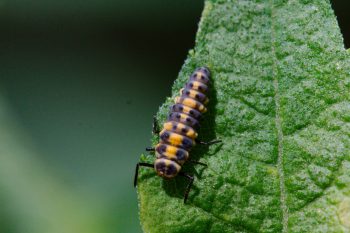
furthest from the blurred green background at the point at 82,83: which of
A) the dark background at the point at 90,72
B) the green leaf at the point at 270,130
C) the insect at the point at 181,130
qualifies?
the green leaf at the point at 270,130

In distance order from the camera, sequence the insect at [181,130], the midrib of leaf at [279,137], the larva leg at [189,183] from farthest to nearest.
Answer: the insect at [181,130] < the larva leg at [189,183] < the midrib of leaf at [279,137]

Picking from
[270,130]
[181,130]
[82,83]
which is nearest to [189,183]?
[181,130]

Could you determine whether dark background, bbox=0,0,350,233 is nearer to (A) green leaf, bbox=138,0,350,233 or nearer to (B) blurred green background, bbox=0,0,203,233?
(B) blurred green background, bbox=0,0,203,233

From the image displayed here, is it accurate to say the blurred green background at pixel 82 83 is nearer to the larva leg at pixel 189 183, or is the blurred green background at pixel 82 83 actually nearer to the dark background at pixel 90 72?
the dark background at pixel 90 72

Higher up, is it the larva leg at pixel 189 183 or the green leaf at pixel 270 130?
the green leaf at pixel 270 130

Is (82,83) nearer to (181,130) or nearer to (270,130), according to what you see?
(181,130)

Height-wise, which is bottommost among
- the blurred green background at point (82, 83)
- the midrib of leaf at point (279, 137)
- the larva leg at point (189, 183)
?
the blurred green background at point (82, 83)

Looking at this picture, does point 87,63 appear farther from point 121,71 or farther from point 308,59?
point 308,59
